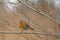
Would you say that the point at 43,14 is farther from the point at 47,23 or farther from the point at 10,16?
the point at 10,16

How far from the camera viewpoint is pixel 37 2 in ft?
5.06

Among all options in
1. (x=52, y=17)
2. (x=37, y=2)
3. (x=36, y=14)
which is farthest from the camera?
(x=37, y=2)

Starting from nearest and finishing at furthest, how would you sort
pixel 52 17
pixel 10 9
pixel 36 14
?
pixel 52 17 < pixel 36 14 < pixel 10 9

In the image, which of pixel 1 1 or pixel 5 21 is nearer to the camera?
pixel 5 21

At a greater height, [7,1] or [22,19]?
[7,1]

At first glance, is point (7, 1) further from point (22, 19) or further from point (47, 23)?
point (47, 23)

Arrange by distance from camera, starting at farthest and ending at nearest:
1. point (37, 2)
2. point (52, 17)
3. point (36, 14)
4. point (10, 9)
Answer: point (37, 2)
point (10, 9)
point (36, 14)
point (52, 17)

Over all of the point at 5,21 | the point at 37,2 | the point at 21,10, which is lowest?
the point at 5,21

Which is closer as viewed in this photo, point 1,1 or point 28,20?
point 28,20

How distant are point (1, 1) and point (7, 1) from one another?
7cm

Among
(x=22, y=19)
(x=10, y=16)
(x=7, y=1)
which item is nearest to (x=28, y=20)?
(x=22, y=19)

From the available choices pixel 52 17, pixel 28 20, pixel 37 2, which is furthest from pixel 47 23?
pixel 37 2

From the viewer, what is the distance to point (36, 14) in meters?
1.28

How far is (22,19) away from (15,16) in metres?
0.09
